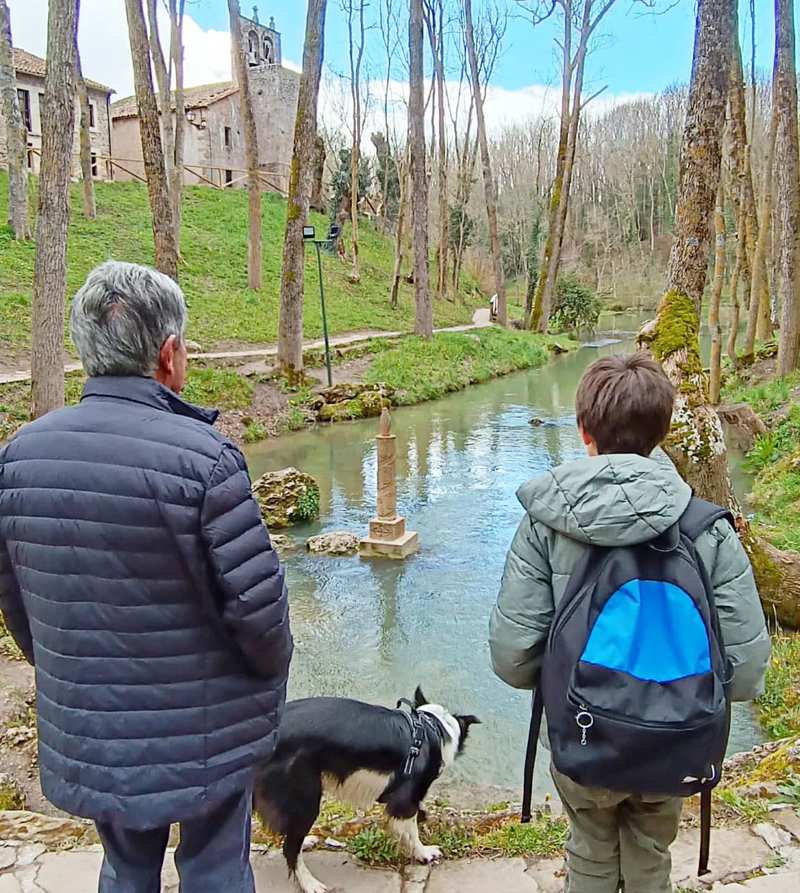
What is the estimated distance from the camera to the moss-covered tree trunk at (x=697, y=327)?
228 inches

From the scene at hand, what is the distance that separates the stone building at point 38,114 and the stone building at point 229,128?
2619 mm

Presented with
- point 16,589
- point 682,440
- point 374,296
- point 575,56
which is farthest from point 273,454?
point 575,56

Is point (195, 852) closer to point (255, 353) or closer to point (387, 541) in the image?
point (387, 541)

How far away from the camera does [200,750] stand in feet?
5.91

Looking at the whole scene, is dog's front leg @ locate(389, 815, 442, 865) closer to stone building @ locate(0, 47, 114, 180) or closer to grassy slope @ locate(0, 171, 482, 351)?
grassy slope @ locate(0, 171, 482, 351)

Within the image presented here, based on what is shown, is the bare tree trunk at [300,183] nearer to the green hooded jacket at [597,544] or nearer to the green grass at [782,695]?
the green grass at [782,695]

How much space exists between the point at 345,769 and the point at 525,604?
1.24 metres

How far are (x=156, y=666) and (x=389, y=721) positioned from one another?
146 centimetres

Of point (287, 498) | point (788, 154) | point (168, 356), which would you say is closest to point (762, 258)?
point (788, 154)

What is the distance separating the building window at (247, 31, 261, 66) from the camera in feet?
141

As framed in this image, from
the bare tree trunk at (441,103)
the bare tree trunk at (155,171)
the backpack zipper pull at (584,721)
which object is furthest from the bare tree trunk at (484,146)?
Result: the backpack zipper pull at (584,721)

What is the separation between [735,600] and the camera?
199 centimetres

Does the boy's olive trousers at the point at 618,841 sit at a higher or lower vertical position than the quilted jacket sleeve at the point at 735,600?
lower

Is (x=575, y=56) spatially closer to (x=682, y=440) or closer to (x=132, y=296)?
(x=682, y=440)
